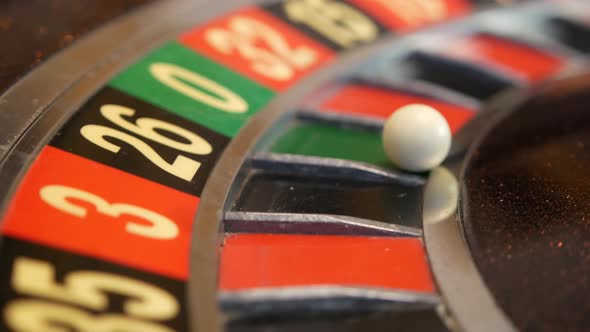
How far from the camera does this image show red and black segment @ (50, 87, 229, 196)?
4.86 ft

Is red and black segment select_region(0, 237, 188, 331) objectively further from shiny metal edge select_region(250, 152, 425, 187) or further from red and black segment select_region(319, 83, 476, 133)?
red and black segment select_region(319, 83, 476, 133)

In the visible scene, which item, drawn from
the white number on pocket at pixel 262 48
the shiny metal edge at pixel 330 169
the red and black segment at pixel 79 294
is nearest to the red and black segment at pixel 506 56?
the white number on pocket at pixel 262 48

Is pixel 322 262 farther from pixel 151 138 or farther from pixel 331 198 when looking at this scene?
pixel 151 138

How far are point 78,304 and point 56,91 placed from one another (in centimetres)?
70

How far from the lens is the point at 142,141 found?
5.14ft

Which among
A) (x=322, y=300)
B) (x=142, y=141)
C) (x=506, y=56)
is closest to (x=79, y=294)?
(x=322, y=300)

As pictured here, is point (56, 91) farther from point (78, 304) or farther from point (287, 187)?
point (78, 304)

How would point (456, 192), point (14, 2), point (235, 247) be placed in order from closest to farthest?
point (235, 247), point (456, 192), point (14, 2)

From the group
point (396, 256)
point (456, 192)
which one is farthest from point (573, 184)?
point (396, 256)

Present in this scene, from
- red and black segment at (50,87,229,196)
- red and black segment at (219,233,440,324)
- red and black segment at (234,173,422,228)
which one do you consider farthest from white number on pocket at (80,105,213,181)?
red and black segment at (219,233,440,324)

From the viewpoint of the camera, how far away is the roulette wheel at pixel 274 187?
1177 millimetres

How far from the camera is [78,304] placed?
42.9 inches

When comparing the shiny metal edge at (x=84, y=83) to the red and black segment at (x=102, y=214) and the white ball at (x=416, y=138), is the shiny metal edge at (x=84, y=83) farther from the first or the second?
the white ball at (x=416, y=138)

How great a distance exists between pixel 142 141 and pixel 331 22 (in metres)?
1.08
